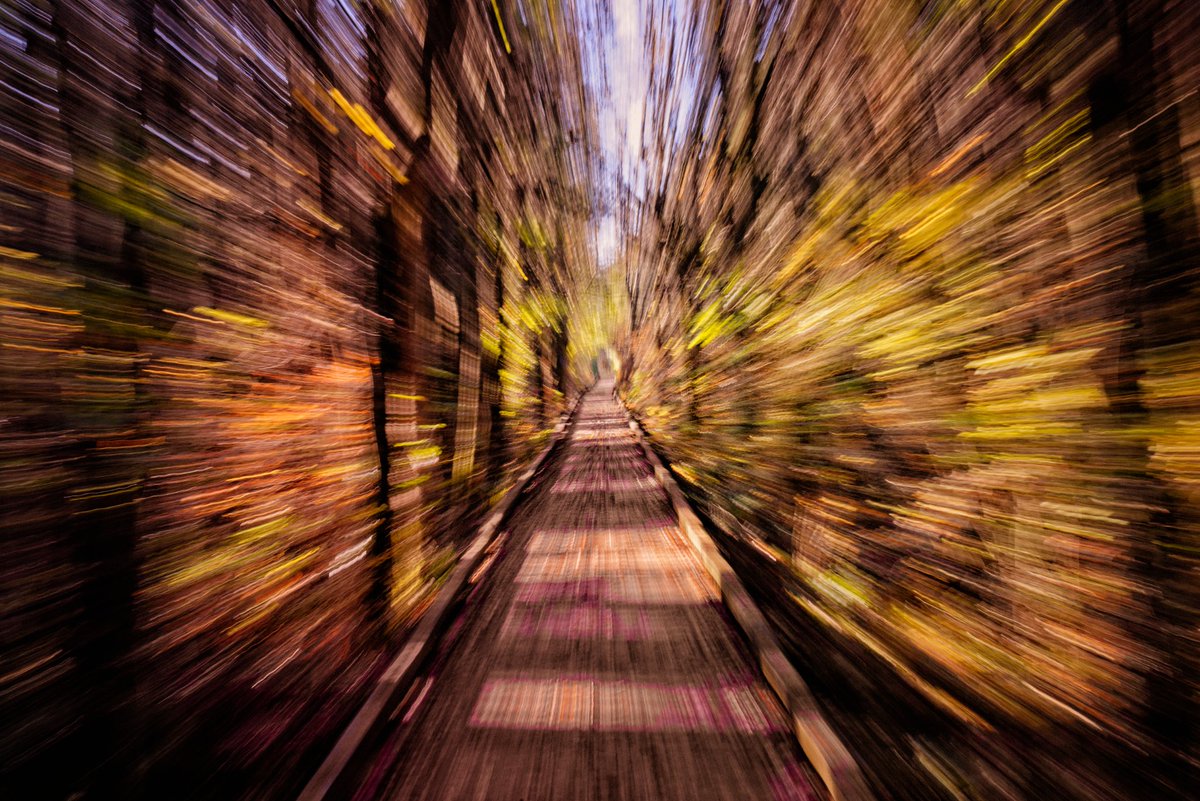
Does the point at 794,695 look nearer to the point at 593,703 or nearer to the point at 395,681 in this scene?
the point at 593,703

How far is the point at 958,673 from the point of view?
4.99ft

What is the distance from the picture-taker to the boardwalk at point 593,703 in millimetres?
1505

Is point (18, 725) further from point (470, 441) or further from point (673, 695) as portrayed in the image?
point (470, 441)

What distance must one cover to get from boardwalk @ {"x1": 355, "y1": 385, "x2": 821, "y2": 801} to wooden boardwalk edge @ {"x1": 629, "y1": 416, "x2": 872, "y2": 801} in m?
0.09

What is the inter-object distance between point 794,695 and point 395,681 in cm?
166

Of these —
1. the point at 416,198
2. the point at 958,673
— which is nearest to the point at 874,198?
the point at 958,673

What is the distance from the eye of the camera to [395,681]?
183 cm

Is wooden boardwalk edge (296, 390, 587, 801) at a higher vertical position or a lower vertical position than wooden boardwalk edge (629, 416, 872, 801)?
lower

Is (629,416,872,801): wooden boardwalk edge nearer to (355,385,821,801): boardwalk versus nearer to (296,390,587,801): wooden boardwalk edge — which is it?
(355,385,821,801): boardwalk

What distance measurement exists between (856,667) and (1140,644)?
1.01 m

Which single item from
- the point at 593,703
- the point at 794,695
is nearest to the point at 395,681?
the point at 593,703

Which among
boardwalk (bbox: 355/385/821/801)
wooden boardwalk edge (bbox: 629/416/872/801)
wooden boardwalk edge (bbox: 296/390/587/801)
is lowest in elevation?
boardwalk (bbox: 355/385/821/801)

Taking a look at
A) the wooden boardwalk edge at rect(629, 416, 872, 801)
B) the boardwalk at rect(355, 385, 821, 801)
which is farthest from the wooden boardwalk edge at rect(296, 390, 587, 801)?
the wooden boardwalk edge at rect(629, 416, 872, 801)

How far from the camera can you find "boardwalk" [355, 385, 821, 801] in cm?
150
